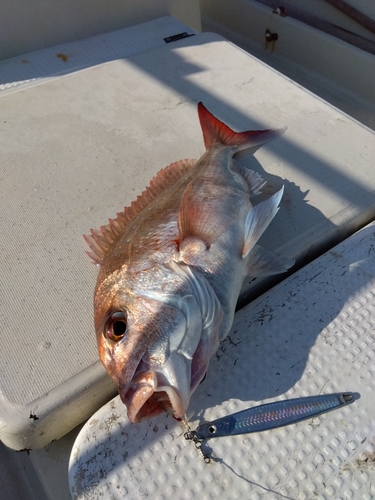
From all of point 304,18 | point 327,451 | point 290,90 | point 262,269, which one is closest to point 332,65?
point 304,18

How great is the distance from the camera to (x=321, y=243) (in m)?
1.72

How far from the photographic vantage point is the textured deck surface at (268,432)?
1.13 metres

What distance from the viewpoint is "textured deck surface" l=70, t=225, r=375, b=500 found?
3.69 ft

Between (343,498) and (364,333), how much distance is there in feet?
1.79

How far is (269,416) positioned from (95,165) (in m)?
1.38

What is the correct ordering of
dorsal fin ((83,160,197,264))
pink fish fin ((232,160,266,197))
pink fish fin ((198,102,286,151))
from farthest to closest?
pink fish fin ((198,102,286,151))
pink fish fin ((232,160,266,197))
dorsal fin ((83,160,197,264))

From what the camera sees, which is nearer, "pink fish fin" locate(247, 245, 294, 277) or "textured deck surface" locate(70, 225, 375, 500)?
"textured deck surface" locate(70, 225, 375, 500)

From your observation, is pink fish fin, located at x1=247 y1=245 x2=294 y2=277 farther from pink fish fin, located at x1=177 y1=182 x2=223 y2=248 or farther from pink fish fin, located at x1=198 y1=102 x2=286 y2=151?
pink fish fin, located at x1=198 y1=102 x2=286 y2=151

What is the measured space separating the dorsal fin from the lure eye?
0.29 metres

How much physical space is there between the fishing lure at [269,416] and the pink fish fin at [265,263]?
0.43 m

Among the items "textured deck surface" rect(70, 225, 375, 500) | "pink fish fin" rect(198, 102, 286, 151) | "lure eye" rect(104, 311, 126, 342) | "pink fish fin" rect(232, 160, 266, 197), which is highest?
"pink fish fin" rect(198, 102, 286, 151)

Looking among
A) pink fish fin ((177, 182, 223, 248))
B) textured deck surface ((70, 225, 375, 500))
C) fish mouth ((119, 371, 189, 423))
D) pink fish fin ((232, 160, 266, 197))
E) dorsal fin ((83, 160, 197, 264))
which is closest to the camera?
fish mouth ((119, 371, 189, 423))

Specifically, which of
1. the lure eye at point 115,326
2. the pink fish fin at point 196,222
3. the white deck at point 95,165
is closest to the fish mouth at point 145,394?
the lure eye at point 115,326

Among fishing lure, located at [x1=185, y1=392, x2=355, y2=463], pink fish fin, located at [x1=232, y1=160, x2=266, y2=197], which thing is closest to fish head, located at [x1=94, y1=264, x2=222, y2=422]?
fishing lure, located at [x1=185, y1=392, x2=355, y2=463]
